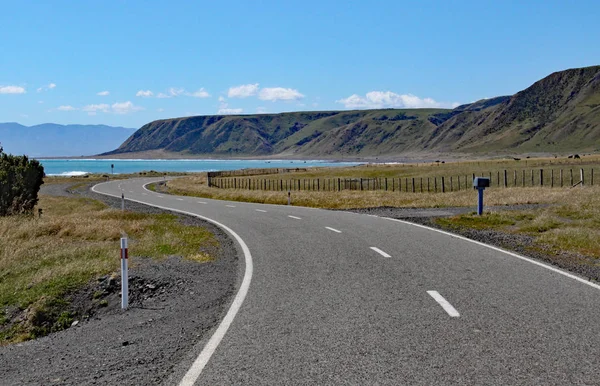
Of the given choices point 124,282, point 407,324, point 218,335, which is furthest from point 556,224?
point 218,335

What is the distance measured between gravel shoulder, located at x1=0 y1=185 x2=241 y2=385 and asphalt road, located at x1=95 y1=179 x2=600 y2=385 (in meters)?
0.37

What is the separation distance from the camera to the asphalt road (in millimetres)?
5559

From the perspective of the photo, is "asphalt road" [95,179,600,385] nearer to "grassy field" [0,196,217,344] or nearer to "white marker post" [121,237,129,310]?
"white marker post" [121,237,129,310]

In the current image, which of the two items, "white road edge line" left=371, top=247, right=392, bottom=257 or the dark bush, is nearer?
"white road edge line" left=371, top=247, right=392, bottom=257

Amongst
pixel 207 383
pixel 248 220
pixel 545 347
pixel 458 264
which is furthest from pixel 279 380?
pixel 248 220

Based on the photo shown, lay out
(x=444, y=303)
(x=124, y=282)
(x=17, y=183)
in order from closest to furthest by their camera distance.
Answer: (x=444, y=303)
(x=124, y=282)
(x=17, y=183)

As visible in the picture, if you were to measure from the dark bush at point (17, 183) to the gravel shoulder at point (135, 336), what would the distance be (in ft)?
50.0

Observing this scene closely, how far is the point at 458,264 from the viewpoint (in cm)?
1202

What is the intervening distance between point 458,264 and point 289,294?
4.35 m

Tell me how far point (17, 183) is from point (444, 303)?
23856mm

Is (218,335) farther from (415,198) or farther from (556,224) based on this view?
(415,198)

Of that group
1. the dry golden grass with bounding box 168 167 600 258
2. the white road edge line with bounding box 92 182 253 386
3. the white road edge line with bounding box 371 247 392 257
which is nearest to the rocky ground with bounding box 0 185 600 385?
the white road edge line with bounding box 92 182 253 386

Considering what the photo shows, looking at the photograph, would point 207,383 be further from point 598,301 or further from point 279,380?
point 598,301

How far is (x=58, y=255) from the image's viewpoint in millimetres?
14336
